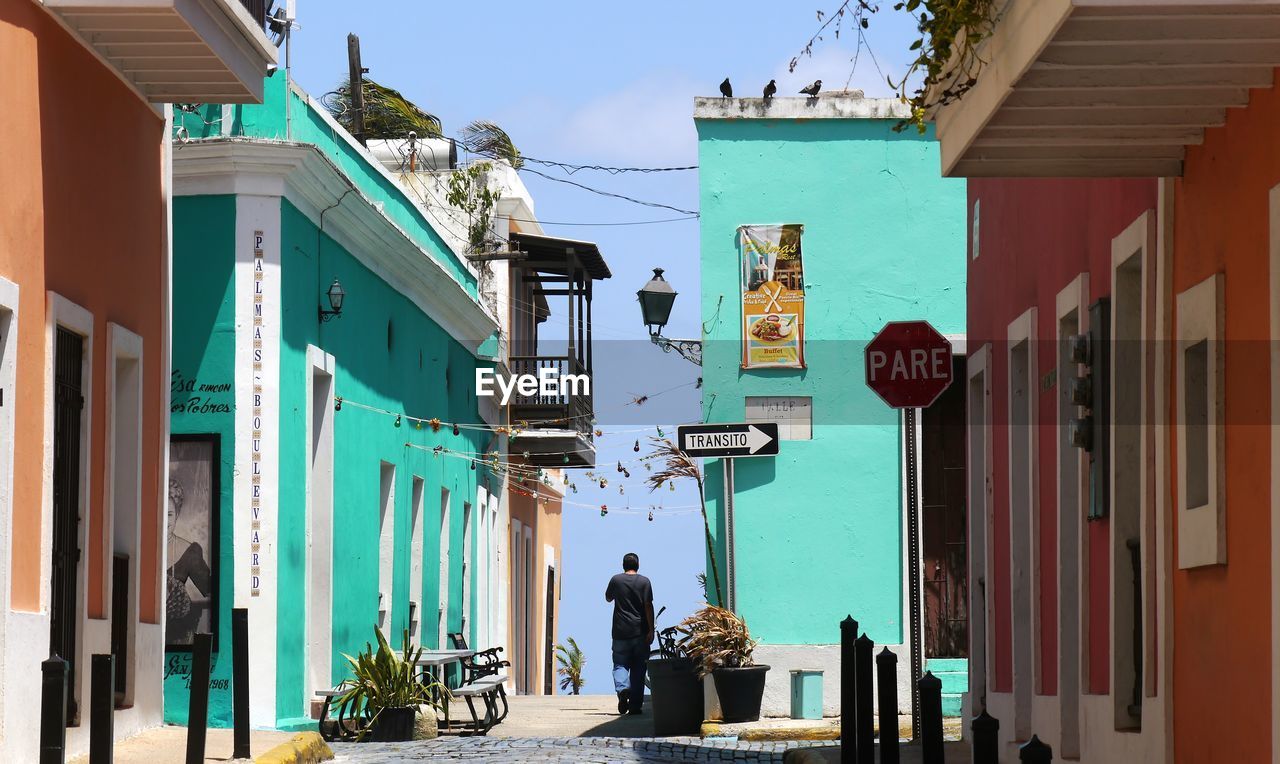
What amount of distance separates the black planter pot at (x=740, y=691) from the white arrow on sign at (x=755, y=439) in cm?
Answer: 199

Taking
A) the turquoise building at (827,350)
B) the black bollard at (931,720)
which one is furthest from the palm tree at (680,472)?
the black bollard at (931,720)

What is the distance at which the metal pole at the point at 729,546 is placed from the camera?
571 inches

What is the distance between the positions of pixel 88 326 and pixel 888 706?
4.94 meters

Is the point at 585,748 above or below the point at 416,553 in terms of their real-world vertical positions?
below

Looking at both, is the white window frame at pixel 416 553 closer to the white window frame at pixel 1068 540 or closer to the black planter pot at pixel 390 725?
the black planter pot at pixel 390 725

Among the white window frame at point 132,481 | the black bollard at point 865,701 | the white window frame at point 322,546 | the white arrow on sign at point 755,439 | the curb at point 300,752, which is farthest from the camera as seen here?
the white window frame at point 322,546

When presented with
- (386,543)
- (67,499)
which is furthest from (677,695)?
(67,499)

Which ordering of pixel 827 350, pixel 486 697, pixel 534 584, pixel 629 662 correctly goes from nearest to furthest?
pixel 827 350
pixel 486 697
pixel 629 662
pixel 534 584

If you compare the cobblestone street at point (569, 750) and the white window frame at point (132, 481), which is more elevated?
the white window frame at point (132, 481)

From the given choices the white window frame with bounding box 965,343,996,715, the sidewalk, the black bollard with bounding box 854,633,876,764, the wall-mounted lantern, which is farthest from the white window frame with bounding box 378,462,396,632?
the black bollard with bounding box 854,633,876,764

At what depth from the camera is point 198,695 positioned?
30.8 feet

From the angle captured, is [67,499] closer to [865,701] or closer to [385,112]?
[865,701]

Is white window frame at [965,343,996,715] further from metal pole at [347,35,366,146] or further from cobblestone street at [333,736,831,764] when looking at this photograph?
metal pole at [347,35,366,146]

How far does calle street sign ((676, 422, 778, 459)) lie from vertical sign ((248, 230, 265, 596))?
349 cm
